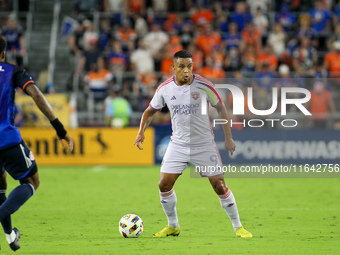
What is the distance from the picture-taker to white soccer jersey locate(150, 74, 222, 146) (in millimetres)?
8016

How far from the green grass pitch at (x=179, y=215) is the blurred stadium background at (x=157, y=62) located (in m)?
1.87

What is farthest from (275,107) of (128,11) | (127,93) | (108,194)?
(128,11)

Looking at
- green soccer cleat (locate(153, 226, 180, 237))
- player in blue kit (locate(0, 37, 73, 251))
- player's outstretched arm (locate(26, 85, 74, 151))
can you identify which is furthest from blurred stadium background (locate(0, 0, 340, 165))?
player in blue kit (locate(0, 37, 73, 251))

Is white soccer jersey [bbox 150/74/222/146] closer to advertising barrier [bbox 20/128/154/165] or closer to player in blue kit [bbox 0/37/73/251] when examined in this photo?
player in blue kit [bbox 0/37/73/251]

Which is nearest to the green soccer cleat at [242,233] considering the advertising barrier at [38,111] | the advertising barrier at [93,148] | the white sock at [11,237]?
the white sock at [11,237]

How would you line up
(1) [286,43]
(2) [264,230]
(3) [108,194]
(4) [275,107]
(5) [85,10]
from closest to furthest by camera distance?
1. (2) [264,230]
2. (3) [108,194]
3. (4) [275,107]
4. (1) [286,43]
5. (5) [85,10]

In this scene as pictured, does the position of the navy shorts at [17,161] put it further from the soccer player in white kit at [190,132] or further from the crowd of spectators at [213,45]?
the crowd of spectators at [213,45]

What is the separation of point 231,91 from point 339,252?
1097 cm

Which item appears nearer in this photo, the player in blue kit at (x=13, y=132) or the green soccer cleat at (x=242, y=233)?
the player in blue kit at (x=13, y=132)

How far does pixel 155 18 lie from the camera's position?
2334 centimetres

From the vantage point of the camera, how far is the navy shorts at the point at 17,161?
22.5 feet

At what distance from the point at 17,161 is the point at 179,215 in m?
4.09

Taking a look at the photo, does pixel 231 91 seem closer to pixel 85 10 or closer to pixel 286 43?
pixel 286 43

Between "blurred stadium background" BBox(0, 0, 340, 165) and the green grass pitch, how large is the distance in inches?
73.6
